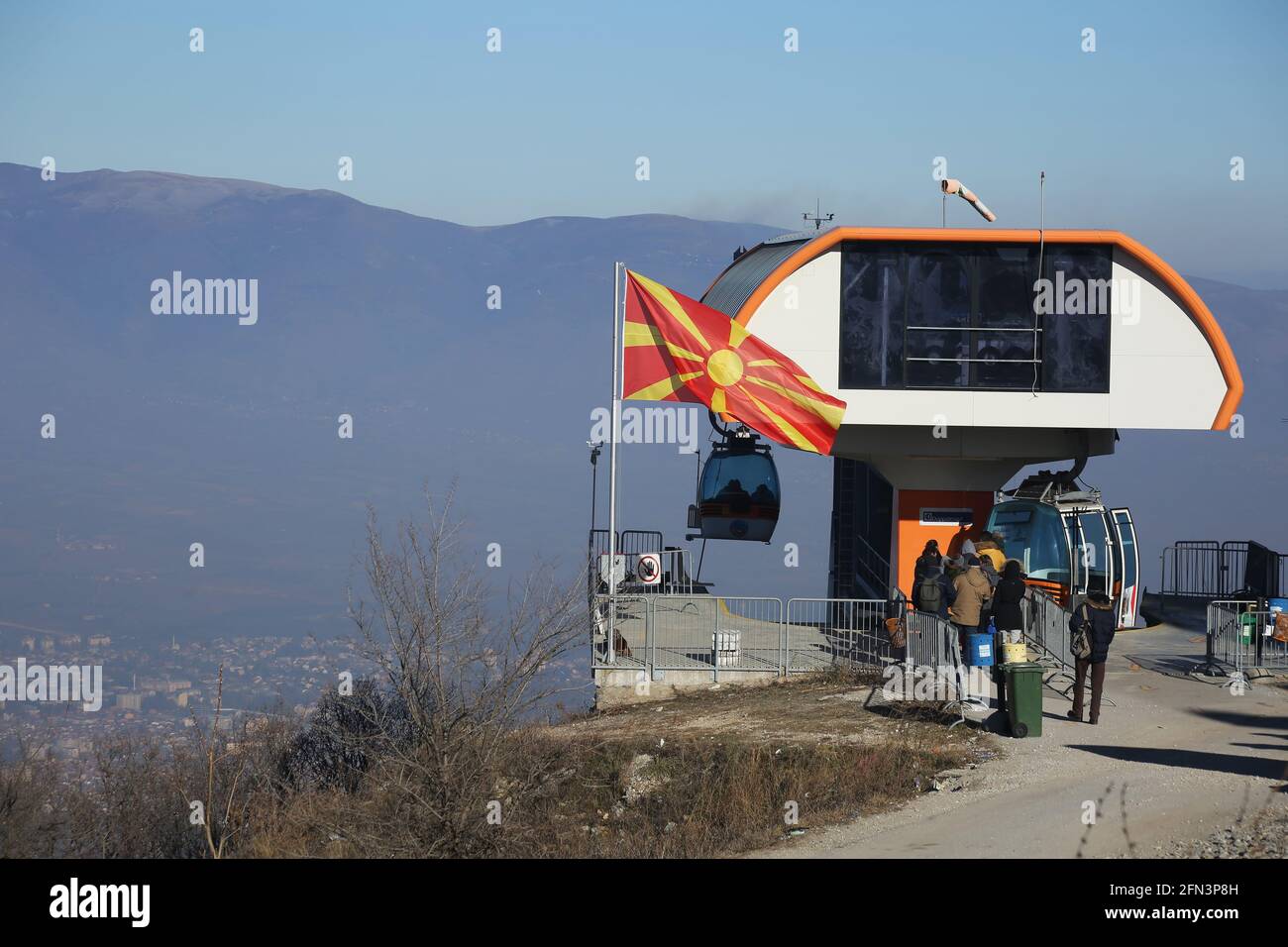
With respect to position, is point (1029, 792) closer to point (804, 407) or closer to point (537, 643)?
point (537, 643)

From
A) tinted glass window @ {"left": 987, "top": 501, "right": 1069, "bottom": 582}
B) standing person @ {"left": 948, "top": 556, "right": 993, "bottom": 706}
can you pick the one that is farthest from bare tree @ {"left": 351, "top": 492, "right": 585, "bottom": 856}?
tinted glass window @ {"left": 987, "top": 501, "right": 1069, "bottom": 582}

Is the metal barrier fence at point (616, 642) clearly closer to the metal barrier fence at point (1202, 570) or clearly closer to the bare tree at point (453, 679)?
the bare tree at point (453, 679)

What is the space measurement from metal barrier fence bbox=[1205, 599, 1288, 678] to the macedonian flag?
6.69 m

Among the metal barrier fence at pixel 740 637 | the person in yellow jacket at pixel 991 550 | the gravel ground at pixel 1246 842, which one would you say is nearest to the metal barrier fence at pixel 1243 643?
the person in yellow jacket at pixel 991 550

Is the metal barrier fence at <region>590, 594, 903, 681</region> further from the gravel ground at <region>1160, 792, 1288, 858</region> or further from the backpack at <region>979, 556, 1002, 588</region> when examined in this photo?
the gravel ground at <region>1160, 792, 1288, 858</region>

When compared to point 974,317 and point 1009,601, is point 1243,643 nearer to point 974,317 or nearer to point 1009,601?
point 1009,601

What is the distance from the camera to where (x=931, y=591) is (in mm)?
26281

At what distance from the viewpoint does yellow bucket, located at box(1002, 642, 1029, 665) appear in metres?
20.3

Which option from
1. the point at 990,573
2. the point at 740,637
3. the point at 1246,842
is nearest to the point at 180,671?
the point at 740,637

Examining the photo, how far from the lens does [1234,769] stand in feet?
59.3

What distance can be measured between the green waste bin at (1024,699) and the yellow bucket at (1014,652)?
0.40ft

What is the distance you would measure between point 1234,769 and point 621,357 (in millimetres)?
11271

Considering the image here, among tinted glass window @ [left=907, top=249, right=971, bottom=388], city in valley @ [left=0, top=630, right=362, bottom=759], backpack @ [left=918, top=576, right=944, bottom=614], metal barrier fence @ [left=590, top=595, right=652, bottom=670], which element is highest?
tinted glass window @ [left=907, top=249, right=971, bottom=388]

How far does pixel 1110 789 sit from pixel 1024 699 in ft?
9.73
